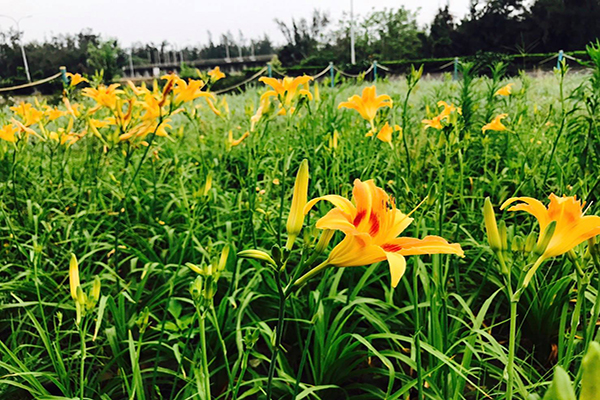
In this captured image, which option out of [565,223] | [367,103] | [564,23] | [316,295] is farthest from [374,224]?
[564,23]

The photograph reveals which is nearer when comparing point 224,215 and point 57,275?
point 57,275

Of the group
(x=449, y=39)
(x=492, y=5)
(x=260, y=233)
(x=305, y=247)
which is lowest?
(x=260, y=233)

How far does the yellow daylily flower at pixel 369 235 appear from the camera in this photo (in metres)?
0.61

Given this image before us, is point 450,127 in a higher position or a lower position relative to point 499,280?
higher

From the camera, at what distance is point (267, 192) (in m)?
2.32

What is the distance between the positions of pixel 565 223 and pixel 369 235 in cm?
33

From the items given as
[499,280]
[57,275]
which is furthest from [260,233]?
[499,280]

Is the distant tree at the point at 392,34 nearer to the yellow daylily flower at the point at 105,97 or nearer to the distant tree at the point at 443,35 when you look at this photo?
the distant tree at the point at 443,35

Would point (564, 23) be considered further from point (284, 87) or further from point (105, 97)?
point (105, 97)

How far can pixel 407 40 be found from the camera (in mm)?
40656

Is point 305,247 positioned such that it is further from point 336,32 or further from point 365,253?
point 336,32

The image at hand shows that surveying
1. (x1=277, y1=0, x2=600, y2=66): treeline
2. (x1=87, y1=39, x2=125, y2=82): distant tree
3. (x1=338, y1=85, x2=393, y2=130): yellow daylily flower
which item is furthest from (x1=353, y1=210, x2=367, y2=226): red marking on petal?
(x1=277, y1=0, x2=600, y2=66): treeline

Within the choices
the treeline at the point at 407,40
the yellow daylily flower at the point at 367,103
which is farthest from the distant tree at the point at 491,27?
the yellow daylily flower at the point at 367,103

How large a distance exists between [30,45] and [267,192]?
4981 centimetres
